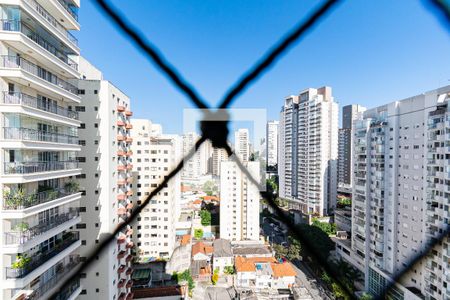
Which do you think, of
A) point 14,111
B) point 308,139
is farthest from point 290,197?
point 14,111

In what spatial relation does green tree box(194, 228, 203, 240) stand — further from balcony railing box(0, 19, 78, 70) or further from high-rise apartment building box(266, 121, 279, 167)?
balcony railing box(0, 19, 78, 70)

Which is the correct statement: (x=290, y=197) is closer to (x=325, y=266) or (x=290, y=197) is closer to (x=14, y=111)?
(x=14, y=111)

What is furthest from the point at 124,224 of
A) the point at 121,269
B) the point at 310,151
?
the point at 310,151

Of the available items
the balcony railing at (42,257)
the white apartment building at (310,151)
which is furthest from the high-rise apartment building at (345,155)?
the balcony railing at (42,257)

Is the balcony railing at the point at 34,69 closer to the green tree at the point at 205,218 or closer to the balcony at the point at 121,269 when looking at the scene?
the balcony at the point at 121,269

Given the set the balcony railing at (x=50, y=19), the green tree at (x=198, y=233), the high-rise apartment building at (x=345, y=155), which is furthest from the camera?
the high-rise apartment building at (x=345, y=155)

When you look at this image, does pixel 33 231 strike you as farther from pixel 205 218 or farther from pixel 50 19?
pixel 205 218

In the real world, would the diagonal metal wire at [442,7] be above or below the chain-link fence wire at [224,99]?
above
